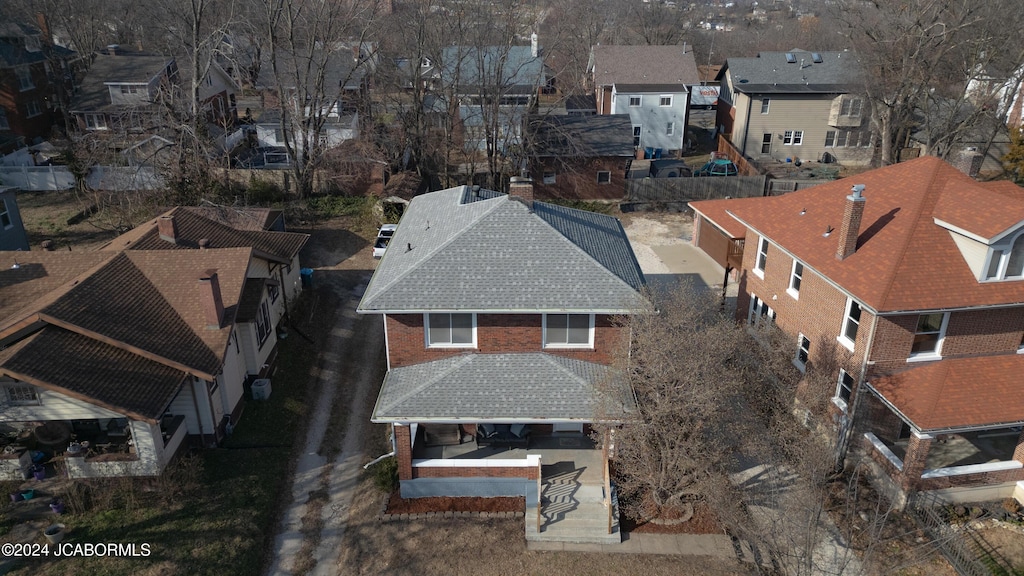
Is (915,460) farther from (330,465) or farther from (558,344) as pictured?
(330,465)

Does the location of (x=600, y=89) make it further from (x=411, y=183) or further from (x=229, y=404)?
(x=229, y=404)

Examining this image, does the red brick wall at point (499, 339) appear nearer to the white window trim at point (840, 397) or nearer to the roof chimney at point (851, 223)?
the white window trim at point (840, 397)

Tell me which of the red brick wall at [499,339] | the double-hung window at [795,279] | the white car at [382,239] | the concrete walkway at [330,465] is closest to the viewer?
the concrete walkway at [330,465]

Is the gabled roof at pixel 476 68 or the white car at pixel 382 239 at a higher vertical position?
the gabled roof at pixel 476 68

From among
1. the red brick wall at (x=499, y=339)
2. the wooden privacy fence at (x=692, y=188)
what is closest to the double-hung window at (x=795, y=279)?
the red brick wall at (x=499, y=339)

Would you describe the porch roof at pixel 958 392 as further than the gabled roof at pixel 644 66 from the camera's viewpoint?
No

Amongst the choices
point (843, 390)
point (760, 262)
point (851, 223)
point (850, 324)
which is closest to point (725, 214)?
point (760, 262)

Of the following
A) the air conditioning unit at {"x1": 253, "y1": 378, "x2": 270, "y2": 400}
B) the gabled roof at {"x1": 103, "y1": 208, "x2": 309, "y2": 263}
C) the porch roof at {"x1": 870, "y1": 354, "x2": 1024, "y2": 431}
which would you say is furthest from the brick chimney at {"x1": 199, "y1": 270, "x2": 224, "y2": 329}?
the porch roof at {"x1": 870, "y1": 354, "x2": 1024, "y2": 431}
